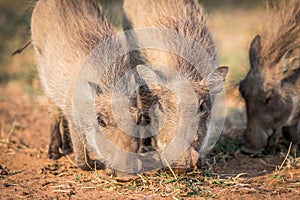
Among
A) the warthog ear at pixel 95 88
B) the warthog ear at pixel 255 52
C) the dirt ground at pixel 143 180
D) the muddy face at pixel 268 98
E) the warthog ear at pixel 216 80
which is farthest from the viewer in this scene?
the warthog ear at pixel 255 52

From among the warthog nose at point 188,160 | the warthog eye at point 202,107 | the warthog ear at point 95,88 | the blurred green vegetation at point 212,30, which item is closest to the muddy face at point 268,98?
the blurred green vegetation at point 212,30

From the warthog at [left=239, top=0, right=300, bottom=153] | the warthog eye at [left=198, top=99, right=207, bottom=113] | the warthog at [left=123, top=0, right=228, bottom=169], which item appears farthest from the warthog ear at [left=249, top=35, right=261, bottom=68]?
the warthog eye at [left=198, top=99, right=207, bottom=113]

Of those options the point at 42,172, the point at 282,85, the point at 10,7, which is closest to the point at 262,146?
the point at 282,85

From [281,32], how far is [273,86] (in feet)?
1.83

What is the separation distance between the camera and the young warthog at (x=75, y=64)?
3.60m

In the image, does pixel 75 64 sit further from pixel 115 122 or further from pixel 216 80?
pixel 216 80

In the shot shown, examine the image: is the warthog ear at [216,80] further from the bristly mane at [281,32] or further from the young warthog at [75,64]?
the bristly mane at [281,32]

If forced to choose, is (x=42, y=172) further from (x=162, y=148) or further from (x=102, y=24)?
(x=102, y=24)

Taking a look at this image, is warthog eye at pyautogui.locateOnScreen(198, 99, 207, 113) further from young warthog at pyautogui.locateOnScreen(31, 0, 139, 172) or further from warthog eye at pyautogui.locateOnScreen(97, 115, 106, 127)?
warthog eye at pyautogui.locateOnScreen(97, 115, 106, 127)

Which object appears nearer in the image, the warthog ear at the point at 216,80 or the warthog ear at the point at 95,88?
the warthog ear at the point at 95,88

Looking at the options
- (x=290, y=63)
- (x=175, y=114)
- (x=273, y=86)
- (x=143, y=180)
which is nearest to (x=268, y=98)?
(x=273, y=86)

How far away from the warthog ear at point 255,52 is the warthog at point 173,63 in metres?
0.53

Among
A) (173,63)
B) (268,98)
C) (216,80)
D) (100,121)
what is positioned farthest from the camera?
(268,98)

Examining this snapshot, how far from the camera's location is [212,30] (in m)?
4.80
